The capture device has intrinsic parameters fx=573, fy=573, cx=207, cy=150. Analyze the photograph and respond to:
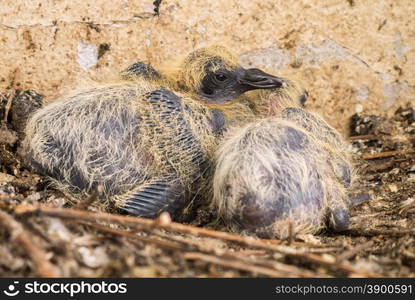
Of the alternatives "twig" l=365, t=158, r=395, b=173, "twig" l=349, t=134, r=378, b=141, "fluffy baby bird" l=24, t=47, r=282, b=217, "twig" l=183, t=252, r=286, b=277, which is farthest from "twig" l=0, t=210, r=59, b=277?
"twig" l=349, t=134, r=378, b=141

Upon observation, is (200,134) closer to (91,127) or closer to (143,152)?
(143,152)

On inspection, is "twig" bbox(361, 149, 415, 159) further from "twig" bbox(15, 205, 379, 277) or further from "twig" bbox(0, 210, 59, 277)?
"twig" bbox(0, 210, 59, 277)

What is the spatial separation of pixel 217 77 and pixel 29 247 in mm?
1355

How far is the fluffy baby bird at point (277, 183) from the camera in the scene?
193 cm

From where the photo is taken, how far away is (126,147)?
6.95 feet

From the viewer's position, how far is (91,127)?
2117 millimetres

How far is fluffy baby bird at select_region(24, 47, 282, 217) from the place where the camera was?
2092mm

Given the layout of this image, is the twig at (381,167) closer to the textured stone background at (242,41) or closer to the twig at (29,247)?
the textured stone background at (242,41)

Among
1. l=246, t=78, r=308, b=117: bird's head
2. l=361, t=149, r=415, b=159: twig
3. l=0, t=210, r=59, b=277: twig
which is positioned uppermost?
l=246, t=78, r=308, b=117: bird's head

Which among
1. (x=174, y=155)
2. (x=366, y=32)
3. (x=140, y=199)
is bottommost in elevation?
(x=140, y=199)

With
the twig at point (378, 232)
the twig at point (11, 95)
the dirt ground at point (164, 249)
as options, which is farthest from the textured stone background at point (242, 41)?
the twig at point (378, 232)

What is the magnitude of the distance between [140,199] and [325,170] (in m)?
0.69

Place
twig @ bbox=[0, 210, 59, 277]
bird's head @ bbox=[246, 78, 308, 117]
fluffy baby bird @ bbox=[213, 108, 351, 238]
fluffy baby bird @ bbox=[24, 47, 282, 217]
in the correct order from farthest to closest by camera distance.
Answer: bird's head @ bbox=[246, 78, 308, 117] → fluffy baby bird @ bbox=[24, 47, 282, 217] → fluffy baby bird @ bbox=[213, 108, 351, 238] → twig @ bbox=[0, 210, 59, 277]

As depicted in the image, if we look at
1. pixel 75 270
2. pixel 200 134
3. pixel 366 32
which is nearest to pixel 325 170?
pixel 200 134
